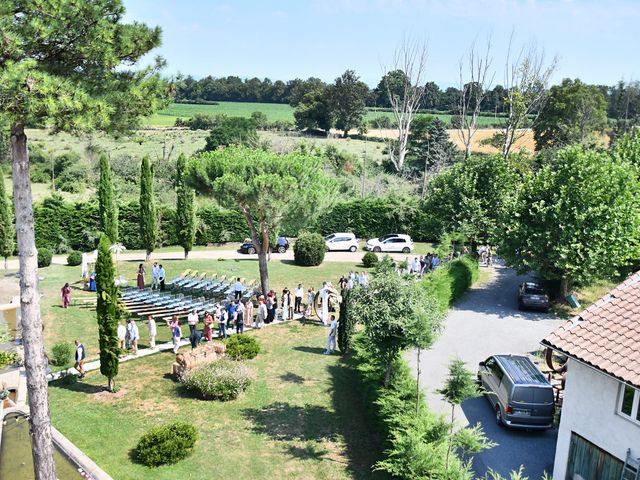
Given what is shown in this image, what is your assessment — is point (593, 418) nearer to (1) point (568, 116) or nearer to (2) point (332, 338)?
(2) point (332, 338)

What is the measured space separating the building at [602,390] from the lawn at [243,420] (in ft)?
15.5

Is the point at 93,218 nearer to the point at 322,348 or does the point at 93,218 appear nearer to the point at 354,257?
the point at 354,257

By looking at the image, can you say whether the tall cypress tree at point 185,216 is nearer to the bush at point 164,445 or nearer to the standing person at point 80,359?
the standing person at point 80,359

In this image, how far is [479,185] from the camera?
33.2 m

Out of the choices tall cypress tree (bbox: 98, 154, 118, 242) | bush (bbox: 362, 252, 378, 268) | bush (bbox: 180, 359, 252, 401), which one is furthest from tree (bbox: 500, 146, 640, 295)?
tall cypress tree (bbox: 98, 154, 118, 242)

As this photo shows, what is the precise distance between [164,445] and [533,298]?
20509 millimetres

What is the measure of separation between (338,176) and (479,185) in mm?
27529

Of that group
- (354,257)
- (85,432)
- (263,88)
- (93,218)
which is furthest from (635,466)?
(263,88)

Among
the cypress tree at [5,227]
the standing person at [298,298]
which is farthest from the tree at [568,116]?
the cypress tree at [5,227]

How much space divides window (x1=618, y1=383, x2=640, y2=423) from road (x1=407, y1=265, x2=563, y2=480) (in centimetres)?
371

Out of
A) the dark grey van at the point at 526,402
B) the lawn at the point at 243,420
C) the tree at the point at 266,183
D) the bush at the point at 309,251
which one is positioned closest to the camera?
the lawn at the point at 243,420

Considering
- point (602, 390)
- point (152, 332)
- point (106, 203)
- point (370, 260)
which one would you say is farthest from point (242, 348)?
point (106, 203)

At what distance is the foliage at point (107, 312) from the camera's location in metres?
16.5

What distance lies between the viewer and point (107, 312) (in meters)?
16.8
